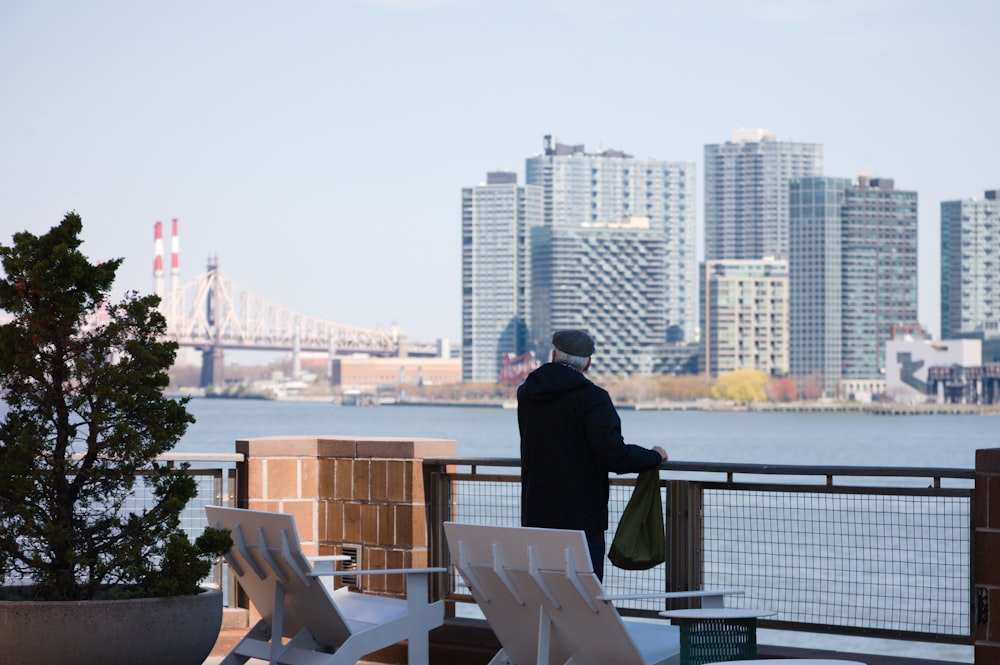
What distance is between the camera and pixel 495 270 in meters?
158

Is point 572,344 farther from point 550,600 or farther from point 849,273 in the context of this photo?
point 849,273

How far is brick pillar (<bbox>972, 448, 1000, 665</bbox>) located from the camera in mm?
4797

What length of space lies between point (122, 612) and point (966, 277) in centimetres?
15806

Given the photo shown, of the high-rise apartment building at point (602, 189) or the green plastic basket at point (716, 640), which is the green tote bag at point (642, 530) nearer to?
the green plastic basket at point (716, 640)

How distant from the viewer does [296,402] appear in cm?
11881

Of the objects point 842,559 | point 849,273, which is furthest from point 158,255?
point 842,559

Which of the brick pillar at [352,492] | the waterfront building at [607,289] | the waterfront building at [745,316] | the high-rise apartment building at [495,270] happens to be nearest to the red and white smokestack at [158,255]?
the high-rise apartment building at [495,270]

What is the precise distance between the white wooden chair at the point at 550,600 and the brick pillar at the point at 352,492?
177cm

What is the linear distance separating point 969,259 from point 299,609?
15964 centimetres

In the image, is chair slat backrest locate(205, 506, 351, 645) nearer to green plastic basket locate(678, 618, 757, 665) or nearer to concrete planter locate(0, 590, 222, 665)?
concrete planter locate(0, 590, 222, 665)

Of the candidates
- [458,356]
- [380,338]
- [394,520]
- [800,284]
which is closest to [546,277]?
[458,356]

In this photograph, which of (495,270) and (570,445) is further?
(495,270)

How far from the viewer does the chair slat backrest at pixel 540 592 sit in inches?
164

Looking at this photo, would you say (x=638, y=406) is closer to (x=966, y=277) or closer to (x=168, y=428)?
(x=966, y=277)
